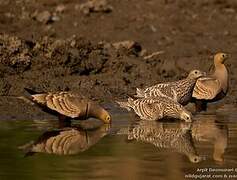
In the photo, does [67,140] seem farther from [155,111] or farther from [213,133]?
[155,111]

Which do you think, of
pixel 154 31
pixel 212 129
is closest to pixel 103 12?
pixel 154 31

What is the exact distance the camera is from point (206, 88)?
13.7 meters

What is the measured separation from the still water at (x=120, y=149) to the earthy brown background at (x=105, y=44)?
1448 millimetres

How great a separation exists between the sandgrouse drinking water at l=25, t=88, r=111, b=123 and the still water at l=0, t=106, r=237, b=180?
16 centimetres

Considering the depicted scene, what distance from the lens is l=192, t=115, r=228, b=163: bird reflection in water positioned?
31.2ft

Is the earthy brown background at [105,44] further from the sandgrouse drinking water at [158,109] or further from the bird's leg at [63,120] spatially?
the sandgrouse drinking water at [158,109]

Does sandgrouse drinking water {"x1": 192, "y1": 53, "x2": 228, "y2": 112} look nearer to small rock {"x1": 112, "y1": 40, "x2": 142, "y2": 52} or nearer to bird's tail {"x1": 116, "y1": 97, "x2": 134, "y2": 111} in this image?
bird's tail {"x1": 116, "y1": 97, "x2": 134, "y2": 111}

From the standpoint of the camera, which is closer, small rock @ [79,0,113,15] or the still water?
the still water

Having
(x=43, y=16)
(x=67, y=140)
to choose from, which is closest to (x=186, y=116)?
(x=67, y=140)

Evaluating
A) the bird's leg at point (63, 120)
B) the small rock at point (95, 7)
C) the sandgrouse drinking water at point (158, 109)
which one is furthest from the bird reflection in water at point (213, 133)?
the small rock at point (95, 7)

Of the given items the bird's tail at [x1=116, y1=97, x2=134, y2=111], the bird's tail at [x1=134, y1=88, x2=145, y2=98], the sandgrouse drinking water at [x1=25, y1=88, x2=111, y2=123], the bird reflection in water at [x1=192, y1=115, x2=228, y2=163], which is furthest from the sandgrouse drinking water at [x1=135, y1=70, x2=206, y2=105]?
the sandgrouse drinking water at [x1=25, y1=88, x2=111, y2=123]

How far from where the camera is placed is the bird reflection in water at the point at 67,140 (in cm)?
952

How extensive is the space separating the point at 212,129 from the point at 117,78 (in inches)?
146

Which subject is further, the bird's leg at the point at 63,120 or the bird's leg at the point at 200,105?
the bird's leg at the point at 200,105
